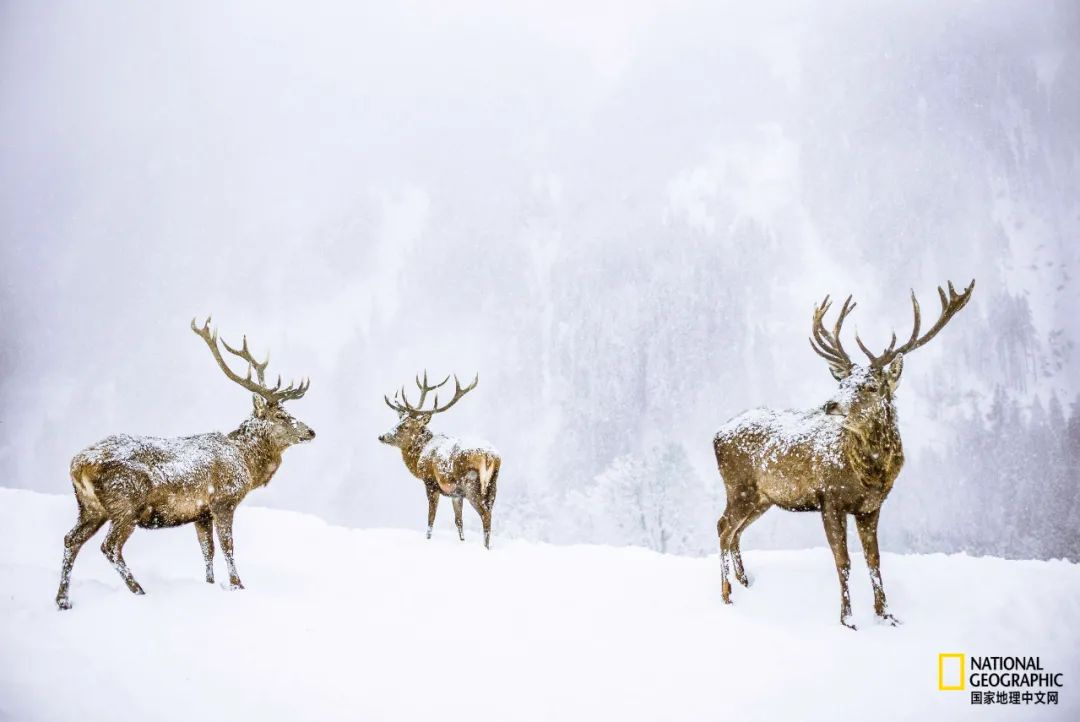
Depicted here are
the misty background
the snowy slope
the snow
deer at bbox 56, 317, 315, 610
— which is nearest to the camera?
the snowy slope

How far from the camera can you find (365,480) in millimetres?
91875

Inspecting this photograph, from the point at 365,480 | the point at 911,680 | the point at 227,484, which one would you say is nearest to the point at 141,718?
the point at 227,484

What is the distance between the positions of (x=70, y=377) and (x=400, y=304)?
84017 mm

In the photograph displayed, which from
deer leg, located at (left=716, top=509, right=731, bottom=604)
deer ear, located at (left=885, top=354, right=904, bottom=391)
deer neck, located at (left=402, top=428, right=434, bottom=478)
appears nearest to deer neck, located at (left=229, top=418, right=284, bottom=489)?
deer neck, located at (left=402, top=428, right=434, bottom=478)

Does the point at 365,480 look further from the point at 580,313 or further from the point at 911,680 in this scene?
the point at 911,680

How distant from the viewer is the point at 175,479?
593 cm

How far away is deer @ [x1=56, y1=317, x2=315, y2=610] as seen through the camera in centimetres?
546

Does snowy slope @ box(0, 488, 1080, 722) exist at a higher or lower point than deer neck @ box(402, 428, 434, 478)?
lower

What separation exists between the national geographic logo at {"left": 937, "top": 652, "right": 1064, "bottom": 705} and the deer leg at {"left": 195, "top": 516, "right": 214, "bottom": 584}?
22.2 ft

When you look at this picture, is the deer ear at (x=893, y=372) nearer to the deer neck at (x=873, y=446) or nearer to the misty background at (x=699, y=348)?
the deer neck at (x=873, y=446)

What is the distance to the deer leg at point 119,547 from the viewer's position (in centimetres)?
551

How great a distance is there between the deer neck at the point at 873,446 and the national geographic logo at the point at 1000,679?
1341 millimetres

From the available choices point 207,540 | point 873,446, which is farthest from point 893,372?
point 207,540

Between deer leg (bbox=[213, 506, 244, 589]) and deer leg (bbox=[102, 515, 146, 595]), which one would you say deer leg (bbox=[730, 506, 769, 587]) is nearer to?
deer leg (bbox=[213, 506, 244, 589])
